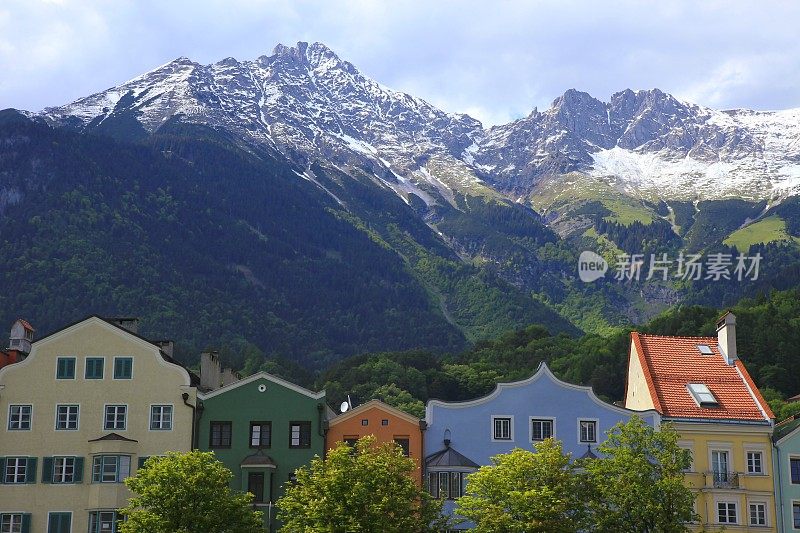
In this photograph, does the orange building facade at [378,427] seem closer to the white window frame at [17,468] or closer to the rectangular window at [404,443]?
the rectangular window at [404,443]

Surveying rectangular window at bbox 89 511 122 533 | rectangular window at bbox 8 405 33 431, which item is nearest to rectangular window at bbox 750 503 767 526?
rectangular window at bbox 89 511 122 533

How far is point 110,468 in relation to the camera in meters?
76.7

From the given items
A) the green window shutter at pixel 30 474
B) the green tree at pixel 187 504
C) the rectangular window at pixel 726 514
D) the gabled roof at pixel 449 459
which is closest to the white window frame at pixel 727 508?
the rectangular window at pixel 726 514

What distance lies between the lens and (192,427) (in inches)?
3063

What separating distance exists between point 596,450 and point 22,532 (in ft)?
127

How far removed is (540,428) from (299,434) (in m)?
16.5

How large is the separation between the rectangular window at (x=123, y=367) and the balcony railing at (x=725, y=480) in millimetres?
40122

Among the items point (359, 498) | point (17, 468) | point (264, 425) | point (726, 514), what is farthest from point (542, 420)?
point (17, 468)

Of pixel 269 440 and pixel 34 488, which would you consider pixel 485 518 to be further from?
pixel 34 488

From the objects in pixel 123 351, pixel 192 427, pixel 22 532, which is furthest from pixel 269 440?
pixel 22 532

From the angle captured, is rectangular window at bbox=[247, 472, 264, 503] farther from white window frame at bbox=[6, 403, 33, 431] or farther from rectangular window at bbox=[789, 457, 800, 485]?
rectangular window at bbox=[789, 457, 800, 485]

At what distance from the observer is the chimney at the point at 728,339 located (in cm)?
8494

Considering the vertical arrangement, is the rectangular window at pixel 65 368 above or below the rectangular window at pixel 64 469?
above

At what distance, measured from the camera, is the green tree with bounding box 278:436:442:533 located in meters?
64.4
